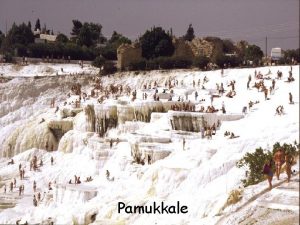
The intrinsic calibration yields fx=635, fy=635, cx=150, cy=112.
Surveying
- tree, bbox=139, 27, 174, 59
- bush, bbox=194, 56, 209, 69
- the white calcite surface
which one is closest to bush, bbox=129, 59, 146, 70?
the white calcite surface

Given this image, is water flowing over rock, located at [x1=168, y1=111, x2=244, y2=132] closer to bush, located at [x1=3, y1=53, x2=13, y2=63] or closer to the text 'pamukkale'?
the text 'pamukkale'

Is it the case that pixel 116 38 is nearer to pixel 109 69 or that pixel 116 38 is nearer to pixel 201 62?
pixel 109 69

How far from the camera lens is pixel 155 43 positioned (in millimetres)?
34531

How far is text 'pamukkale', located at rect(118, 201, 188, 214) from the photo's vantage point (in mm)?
11997

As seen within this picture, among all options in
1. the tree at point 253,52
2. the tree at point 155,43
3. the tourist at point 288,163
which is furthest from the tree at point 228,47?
the tourist at point 288,163

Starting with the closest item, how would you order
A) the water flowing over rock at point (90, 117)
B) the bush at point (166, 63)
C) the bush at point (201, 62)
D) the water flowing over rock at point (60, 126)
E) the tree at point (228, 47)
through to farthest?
the water flowing over rock at point (90, 117)
the water flowing over rock at point (60, 126)
the bush at point (201, 62)
the bush at point (166, 63)
the tree at point (228, 47)

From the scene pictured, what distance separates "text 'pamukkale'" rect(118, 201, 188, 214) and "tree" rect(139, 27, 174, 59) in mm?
20917

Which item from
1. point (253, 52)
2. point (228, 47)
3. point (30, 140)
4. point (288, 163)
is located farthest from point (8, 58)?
point (288, 163)

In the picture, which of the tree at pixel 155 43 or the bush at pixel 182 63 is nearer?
the bush at pixel 182 63

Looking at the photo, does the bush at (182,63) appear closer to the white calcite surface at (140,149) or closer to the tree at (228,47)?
the white calcite surface at (140,149)

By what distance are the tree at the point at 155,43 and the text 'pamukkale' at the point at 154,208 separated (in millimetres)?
20917

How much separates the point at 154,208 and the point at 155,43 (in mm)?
22598

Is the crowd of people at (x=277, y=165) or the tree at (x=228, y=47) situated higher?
the tree at (x=228, y=47)

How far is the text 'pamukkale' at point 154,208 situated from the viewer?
39.4 ft
